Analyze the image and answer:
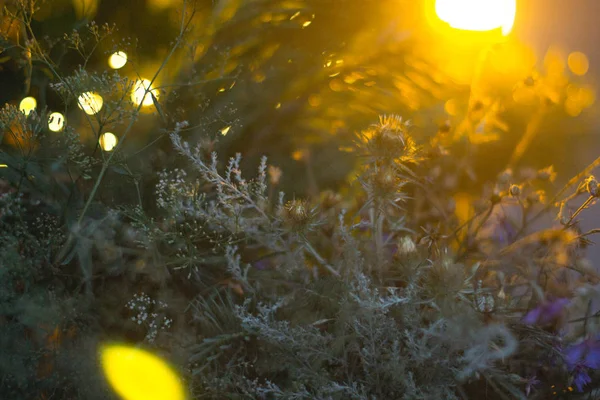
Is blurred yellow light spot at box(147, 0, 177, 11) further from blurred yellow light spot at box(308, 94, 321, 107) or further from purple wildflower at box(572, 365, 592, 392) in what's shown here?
purple wildflower at box(572, 365, 592, 392)

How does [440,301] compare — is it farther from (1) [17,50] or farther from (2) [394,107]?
(1) [17,50]

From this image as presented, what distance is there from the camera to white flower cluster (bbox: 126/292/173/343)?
414 mm

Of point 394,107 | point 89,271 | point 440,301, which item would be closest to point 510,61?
point 394,107

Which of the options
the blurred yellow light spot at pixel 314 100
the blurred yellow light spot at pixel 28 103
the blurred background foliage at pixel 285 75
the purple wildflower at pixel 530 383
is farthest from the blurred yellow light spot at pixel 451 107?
the blurred yellow light spot at pixel 28 103

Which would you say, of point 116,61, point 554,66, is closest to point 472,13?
point 554,66

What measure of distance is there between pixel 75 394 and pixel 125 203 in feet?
0.45

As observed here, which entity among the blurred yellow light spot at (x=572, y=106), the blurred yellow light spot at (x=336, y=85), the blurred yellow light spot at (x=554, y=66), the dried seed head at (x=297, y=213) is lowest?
the dried seed head at (x=297, y=213)

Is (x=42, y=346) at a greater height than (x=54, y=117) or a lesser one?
lesser

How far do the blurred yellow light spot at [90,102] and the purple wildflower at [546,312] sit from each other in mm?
320

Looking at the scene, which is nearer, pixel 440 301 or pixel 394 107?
pixel 440 301

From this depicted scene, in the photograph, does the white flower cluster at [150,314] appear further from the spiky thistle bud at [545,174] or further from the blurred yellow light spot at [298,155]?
the spiky thistle bud at [545,174]

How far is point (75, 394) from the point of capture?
424 millimetres

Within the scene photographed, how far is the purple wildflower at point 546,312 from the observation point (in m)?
0.39

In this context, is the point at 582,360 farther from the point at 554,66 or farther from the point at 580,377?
the point at 554,66
